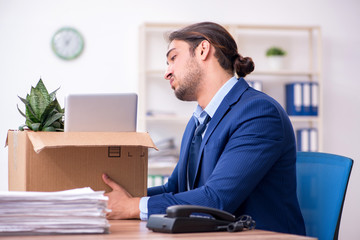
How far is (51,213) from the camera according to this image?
1.09 meters

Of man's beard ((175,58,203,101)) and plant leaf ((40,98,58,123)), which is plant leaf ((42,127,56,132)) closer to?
plant leaf ((40,98,58,123))

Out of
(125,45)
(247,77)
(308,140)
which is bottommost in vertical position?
(308,140)

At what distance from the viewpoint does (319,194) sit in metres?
1.77

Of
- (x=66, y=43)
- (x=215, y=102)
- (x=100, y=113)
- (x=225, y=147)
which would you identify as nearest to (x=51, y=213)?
(x=100, y=113)

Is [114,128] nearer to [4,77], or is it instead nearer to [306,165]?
[306,165]

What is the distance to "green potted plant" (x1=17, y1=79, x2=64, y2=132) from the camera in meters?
1.50

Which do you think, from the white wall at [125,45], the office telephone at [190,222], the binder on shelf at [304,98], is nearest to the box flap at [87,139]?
the office telephone at [190,222]

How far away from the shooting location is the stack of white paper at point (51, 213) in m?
1.09

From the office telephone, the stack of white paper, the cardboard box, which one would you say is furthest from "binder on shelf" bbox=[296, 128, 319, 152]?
the stack of white paper

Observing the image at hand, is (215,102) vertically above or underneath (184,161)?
above

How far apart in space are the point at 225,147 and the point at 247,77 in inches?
121

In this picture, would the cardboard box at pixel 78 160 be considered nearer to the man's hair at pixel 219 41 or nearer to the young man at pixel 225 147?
the young man at pixel 225 147

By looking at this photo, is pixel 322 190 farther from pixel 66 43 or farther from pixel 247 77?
pixel 66 43

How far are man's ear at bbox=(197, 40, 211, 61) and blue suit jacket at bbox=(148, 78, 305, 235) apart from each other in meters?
0.27
